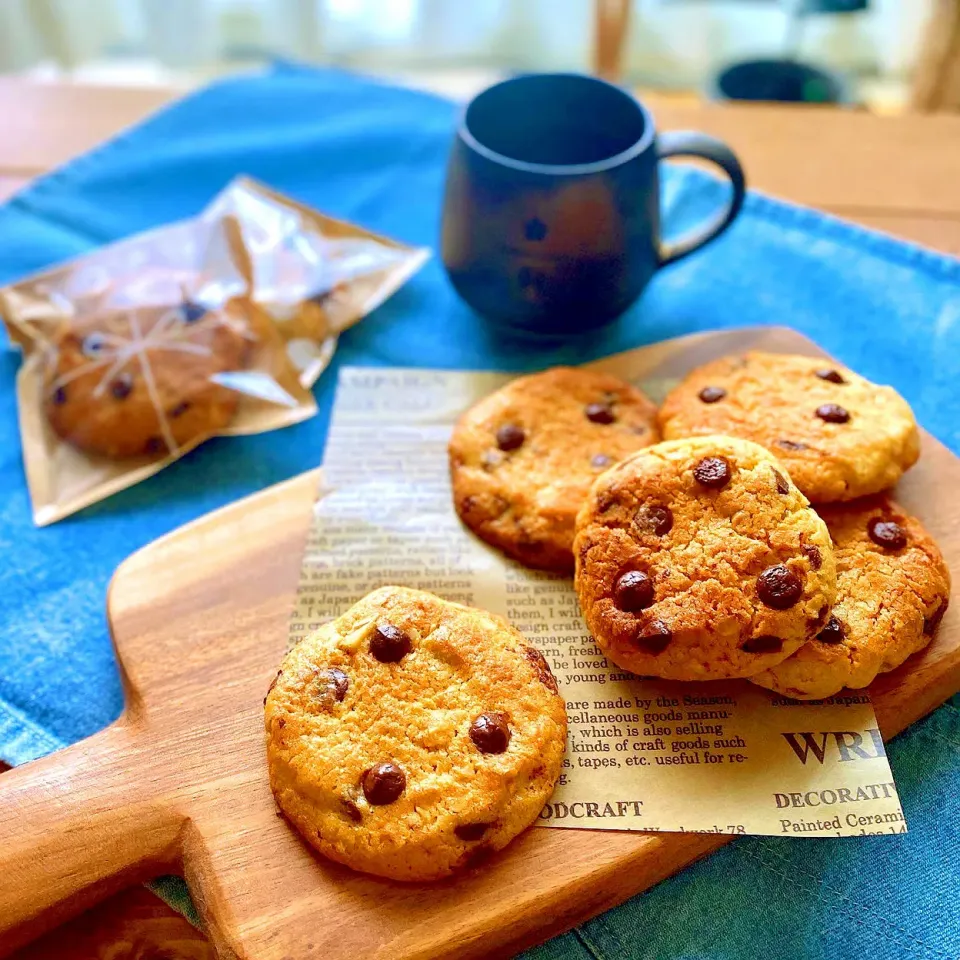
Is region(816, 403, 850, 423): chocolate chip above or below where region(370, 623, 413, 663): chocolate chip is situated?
above

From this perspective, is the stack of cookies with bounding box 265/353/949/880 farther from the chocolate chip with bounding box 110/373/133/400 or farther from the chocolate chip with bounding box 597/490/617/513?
the chocolate chip with bounding box 110/373/133/400

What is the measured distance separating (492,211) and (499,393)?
0.79 ft

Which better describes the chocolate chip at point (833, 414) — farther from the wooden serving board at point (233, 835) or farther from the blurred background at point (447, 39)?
the blurred background at point (447, 39)

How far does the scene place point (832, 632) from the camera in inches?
36.5

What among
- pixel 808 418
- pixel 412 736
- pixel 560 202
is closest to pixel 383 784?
pixel 412 736

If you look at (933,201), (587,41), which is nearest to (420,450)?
(933,201)

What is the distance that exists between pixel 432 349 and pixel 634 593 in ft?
2.18

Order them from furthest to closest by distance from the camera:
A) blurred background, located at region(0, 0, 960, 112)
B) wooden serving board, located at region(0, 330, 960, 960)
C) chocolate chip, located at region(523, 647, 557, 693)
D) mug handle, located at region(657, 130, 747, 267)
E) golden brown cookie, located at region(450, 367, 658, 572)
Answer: blurred background, located at region(0, 0, 960, 112) < mug handle, located at region(657, 130, 747, 267) < golden brown cookie, located at region(450, 367, 658, 572) < chocolate chip, located at region(523, 647, 557, 693) < wooden serving board, located at region(0, 330, 960, 960)

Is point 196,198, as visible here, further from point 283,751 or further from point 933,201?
point 933,201

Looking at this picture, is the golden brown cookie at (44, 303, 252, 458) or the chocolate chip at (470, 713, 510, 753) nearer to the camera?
the chocolate chip at (470, 713, 510, 753)

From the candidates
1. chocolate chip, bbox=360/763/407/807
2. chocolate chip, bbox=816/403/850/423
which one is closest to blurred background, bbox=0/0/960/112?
chocolate chip, bbox=816/403/850/423

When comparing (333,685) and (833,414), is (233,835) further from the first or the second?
(833,414)

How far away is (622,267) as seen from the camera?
1284 millimetres

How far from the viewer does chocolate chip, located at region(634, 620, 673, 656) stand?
2.92 ft
